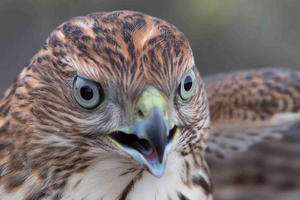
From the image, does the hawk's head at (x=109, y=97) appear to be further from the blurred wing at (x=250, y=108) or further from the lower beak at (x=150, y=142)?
the blurred wing at (x=250, y=108)

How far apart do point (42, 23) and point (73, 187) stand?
382 centimetres

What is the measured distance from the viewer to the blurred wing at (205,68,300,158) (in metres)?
3.70

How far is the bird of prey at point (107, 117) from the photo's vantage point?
2.03m

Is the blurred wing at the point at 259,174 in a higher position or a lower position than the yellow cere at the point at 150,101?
lower

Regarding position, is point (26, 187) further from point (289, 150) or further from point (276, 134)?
point (289, 150)

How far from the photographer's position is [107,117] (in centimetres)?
206

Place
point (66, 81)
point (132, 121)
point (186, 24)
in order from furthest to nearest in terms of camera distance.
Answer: point (186, 24)
point (66, 81)
point (132, 121)

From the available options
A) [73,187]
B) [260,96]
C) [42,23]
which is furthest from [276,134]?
[42,23]

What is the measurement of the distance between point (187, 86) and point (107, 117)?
368mm

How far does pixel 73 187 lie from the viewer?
2293 mm

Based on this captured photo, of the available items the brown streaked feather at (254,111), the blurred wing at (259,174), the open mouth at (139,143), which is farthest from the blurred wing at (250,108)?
the open mouth at (139,143)

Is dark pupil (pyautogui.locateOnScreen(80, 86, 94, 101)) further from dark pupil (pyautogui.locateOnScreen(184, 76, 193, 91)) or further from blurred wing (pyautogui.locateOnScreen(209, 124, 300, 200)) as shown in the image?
blurred wing (pyautogui.locateOnScreen(209, 124, 300, 200))

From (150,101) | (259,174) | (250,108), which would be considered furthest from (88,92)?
(259,174)

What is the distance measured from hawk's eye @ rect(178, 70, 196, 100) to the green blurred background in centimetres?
323
